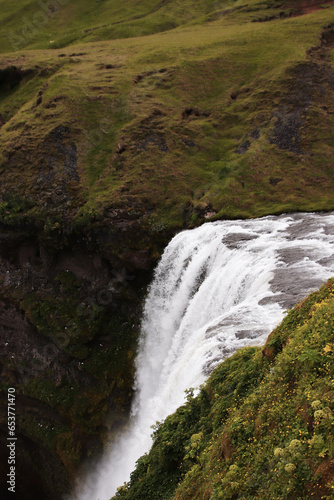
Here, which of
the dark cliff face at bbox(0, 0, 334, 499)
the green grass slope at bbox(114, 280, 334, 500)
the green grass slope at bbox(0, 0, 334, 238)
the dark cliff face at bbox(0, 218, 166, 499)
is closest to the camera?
the green grass slope at bbox(114, 280, 334, 500)

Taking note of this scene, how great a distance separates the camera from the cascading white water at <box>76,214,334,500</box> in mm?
13000

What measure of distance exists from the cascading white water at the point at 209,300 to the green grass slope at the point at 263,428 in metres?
2.43

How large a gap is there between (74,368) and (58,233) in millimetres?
8962

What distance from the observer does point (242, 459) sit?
6852 millimetres

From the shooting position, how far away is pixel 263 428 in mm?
6902

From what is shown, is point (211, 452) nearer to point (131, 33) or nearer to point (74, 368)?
point (74, 368)

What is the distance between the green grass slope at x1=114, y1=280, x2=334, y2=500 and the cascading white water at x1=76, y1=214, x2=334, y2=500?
2.43m

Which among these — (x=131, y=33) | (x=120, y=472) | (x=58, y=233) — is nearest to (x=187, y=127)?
(x=58, y=233)

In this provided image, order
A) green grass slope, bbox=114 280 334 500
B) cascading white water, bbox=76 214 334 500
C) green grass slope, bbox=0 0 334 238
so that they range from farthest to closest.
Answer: green grass slope, bbox=0 0 334 238, cascading white water, bbox=76 214 334 500, green grass slope, bbox=114 280 334 500

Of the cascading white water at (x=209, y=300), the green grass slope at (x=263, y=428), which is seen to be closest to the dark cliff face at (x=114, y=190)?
the cascading white water at (x=209, y=300)

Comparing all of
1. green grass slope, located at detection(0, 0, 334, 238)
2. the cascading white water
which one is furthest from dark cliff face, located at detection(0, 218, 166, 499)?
green grass slope, located at detection(0, 0, 334, 238)

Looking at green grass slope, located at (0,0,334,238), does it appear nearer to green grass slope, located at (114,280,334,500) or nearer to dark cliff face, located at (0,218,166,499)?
dark cliff face, located at (0,218,166,499)

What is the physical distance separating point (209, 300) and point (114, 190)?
13129 millimetres

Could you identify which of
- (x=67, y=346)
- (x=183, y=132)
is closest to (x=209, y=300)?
(x=67, y=346)
